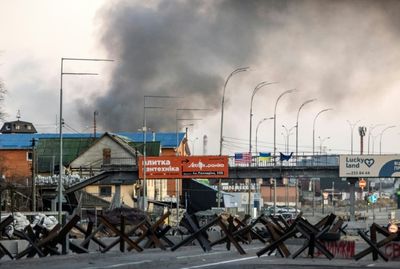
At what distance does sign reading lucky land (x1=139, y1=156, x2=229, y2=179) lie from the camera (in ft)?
276

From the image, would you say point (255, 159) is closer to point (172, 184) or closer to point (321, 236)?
point (172, 184)

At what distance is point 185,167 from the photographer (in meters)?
85.1

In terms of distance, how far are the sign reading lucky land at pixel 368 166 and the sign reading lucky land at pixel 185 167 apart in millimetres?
12523

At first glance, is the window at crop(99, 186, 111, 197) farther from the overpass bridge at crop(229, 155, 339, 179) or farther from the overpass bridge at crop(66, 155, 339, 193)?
the overpass bridge at crop(229, 155, 339, 179)

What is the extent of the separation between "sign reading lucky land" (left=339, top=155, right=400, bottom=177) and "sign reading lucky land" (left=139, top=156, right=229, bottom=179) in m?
12.5

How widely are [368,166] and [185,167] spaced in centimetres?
1945

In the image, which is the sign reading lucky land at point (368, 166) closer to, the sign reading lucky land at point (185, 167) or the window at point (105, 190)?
the sign reading lucky land at point (185, 167)

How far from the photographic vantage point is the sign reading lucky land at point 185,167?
84.2 metres

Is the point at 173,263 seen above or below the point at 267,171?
below

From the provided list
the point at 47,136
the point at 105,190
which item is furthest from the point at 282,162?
the point at 47,136

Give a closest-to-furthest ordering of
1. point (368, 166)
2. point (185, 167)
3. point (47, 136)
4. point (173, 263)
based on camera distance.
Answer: point (173, 263)
point (368, 166)
point (185, 167)
point (47, 136)

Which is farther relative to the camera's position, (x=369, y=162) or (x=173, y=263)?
(x=369, y=162)

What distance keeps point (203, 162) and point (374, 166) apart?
18.1 m

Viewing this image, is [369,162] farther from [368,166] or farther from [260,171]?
[260,171]
